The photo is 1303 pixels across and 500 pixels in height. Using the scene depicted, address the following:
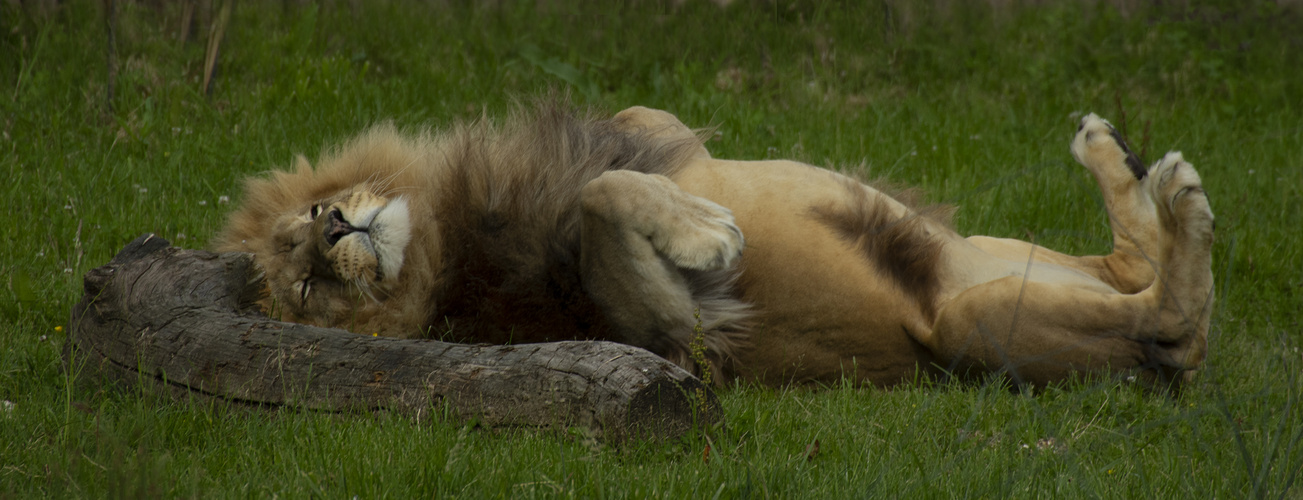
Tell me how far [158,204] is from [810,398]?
10.9 feet

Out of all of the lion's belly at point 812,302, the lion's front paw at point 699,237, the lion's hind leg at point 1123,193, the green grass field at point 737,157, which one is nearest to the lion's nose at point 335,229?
the green grass field at point 737,157

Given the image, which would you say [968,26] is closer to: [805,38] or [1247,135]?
[805,38]

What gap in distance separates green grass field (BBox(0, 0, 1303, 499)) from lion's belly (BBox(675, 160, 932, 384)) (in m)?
0.13

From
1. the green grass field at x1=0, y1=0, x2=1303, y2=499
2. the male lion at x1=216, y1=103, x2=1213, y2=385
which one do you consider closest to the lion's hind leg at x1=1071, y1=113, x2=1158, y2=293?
the male lion at x1=216, y1=103, x2=1213, y2=385

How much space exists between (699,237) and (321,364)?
1.06 meters

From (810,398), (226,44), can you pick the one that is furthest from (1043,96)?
(226,44)

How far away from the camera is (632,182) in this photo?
116 inches

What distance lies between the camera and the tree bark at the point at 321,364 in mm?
2424

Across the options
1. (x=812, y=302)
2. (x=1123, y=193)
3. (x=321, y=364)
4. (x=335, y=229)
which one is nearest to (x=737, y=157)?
(x=1123, y=193)

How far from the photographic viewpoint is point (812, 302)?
3.15 meters

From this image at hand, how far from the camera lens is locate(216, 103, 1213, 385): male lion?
296 cm

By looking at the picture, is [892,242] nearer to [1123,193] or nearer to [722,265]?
[722,265]

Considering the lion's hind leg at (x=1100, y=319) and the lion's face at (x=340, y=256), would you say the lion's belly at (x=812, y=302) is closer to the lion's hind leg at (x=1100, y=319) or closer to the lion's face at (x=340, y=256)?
the lion's hind leg at (x=1100, y=319)

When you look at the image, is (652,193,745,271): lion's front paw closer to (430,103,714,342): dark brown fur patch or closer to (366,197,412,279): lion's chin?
(430,103,714,342): dark brown fur patch
